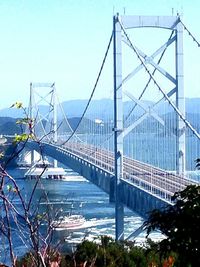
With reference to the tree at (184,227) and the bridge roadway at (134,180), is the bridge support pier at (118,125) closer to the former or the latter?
the bridge roadway at (134,180)

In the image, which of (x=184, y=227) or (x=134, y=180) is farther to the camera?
(x=134, y=180)

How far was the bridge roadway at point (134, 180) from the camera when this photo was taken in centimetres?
1298

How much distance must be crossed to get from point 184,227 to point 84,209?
62.2 ft

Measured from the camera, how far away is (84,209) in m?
21.7

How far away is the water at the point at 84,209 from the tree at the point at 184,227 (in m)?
8.65

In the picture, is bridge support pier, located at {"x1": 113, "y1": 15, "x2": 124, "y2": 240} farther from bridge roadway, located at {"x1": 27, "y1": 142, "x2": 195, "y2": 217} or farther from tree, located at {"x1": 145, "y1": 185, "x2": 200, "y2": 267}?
tree, located at {"x1": 145, "y1": 185, "x2": 200, "y2": 267}

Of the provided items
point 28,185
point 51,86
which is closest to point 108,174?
point 28,185

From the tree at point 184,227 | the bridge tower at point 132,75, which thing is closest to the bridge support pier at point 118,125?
the bridge tower at point 132,75

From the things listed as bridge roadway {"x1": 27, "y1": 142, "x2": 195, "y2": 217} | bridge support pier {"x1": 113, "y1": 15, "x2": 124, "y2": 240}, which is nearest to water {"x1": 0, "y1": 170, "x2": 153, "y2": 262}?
bridge support pier {"x1": 113, "y1": 15, "x2": 124, "y2": 240}

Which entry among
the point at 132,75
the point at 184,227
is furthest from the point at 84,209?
the point at 184,227

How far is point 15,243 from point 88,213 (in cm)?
696

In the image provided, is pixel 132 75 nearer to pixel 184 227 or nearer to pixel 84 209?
pixel 84 209

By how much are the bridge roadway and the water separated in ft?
2.89

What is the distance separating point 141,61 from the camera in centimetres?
1605
